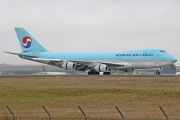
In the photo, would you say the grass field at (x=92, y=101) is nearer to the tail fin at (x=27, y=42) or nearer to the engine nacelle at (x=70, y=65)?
the engine nacelle at (x=70, y=65)

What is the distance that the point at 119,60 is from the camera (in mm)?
97562

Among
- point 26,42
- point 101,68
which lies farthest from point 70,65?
point 26,42

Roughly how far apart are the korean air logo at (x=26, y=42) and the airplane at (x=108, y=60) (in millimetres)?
2794

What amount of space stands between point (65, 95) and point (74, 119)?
67.8 ft

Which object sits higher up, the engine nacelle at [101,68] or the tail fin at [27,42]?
the tail fin at [27,42]

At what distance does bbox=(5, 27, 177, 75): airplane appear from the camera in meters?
95.7

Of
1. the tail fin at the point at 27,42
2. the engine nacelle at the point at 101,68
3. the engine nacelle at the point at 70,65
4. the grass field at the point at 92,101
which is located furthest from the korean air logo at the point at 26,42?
the grass field at the point at 92,101

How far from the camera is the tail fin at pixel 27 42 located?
108250 millimetres

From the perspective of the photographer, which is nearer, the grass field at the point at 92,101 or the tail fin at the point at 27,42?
the grass field at the point at 92,101

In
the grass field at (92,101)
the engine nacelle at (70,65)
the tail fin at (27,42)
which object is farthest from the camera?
the tail fin at (27,42)

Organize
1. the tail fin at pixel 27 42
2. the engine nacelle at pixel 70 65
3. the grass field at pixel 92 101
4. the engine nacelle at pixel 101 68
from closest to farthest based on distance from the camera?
1. the grass field at pixel 92 101
2. the engine nacelle at pixel 101 68
3. the engine nacelle at pixel 70 65
4. the tail fin at pixel 27 42

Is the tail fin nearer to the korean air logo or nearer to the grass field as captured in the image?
the korean air logo

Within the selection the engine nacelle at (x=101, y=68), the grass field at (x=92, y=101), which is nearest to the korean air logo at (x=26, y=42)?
the engine nacelle at (x=101, y=68)

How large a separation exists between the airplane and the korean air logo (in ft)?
9.17
